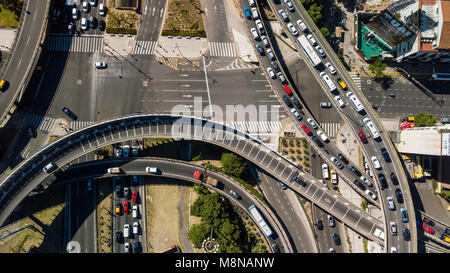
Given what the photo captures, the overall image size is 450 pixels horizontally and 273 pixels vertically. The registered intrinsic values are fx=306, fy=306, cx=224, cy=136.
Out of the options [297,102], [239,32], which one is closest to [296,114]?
[297,102]

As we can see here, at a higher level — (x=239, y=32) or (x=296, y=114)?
(x=239, y=32)

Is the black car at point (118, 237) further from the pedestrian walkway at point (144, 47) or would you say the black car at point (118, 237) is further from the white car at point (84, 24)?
the white car at point (84, 24)

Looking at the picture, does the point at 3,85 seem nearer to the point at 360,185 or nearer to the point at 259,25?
the point at 259,25

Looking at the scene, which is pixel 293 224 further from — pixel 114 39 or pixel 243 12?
pixel 114 39

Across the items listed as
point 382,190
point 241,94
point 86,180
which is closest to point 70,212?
point 86,180

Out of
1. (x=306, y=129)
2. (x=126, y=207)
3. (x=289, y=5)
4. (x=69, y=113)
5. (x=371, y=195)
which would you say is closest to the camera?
(x=289, y=5)

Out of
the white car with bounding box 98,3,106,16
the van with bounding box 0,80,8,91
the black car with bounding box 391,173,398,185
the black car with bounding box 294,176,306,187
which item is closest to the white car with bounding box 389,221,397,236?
the black car with bounding box 391,173,398,185

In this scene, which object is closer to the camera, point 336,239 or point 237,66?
point 336,239
